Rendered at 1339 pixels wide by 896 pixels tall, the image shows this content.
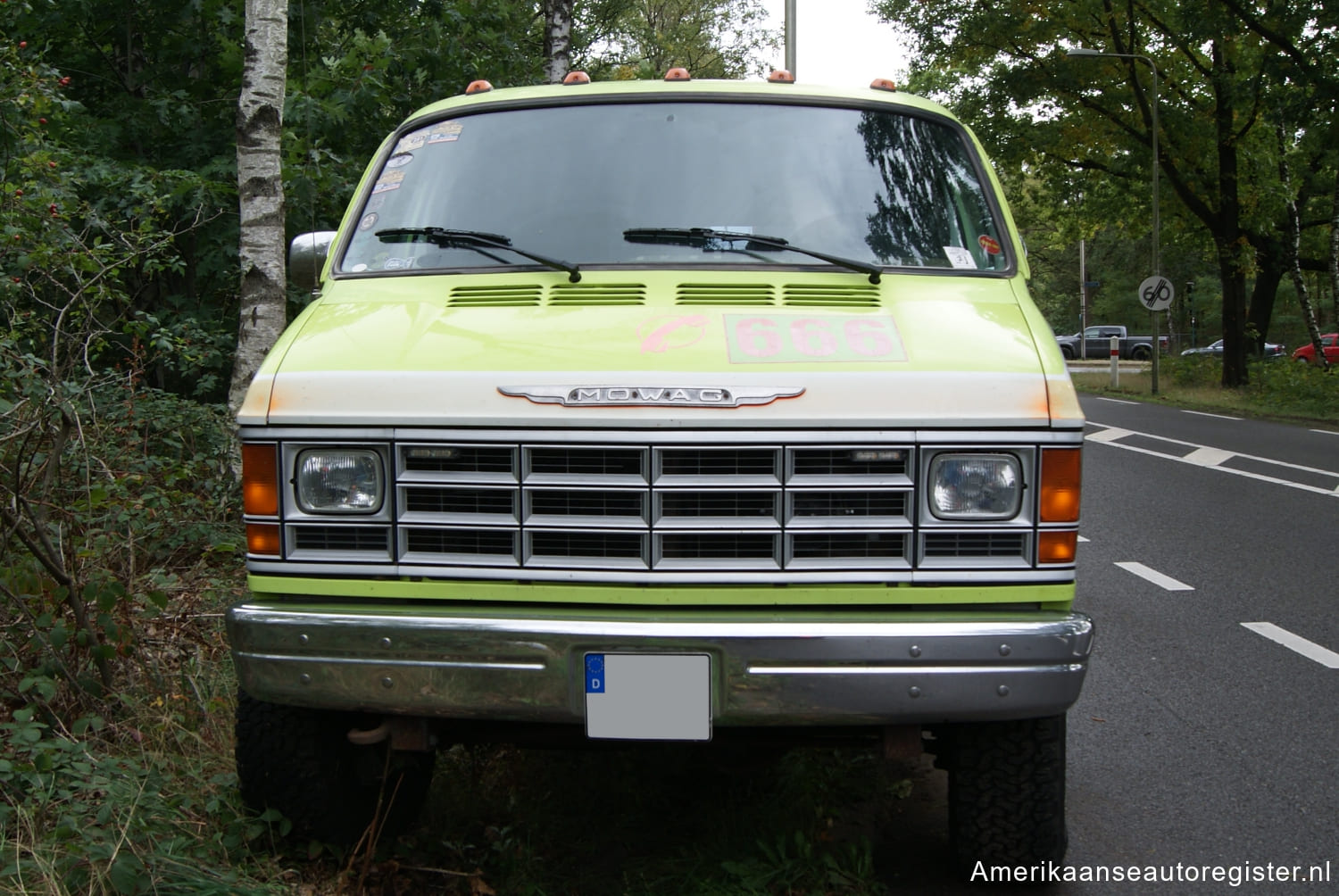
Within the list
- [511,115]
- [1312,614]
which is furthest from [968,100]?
[511,115]

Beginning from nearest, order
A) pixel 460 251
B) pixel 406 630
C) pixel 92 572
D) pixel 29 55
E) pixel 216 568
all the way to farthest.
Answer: pixel 406 630
pixel 460 251
pixel 92 572
pixel 216 568
pixel 29 55

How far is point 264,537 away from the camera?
3232 mm

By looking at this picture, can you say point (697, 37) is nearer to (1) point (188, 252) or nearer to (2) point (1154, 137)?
(2) point (1154, 137)

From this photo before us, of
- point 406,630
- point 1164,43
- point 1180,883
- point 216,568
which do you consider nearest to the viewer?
point 406,630

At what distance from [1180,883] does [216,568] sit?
4680 mm

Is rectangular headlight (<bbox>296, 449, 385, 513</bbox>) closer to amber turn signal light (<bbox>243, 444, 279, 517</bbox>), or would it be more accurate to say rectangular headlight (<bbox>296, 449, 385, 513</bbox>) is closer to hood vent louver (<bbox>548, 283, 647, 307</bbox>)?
amber turn signal light (<bbox>243, 444, 279, 517</bbox>)

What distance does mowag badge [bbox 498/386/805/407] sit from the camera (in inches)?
121

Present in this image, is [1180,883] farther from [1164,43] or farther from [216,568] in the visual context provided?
[1164,43]

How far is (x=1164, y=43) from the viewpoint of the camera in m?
28.7

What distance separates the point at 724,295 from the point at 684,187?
0.66 metres

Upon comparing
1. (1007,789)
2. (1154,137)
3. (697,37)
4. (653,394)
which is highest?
(697,37)

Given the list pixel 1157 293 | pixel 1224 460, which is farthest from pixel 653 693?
pixel 1157 293

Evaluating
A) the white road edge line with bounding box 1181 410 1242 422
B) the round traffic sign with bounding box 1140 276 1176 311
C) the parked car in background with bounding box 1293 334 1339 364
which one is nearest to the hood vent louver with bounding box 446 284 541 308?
the white road edge line with bounding box 1181 410 1242 422

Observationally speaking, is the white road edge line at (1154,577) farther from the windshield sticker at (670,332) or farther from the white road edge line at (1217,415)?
the white road edge line at (1217,415)
